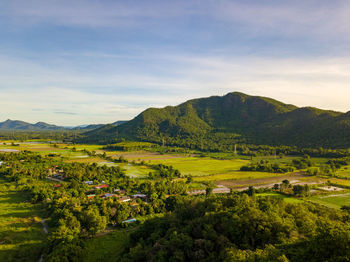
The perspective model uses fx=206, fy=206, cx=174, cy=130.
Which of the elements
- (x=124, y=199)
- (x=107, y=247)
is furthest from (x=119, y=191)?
(x=107, y=247)

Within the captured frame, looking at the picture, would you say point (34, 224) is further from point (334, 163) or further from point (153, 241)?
point (334, 163)

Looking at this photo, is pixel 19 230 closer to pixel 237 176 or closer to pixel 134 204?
pixel 134 204

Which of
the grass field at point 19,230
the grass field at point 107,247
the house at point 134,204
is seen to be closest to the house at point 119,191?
the house at point 134,204

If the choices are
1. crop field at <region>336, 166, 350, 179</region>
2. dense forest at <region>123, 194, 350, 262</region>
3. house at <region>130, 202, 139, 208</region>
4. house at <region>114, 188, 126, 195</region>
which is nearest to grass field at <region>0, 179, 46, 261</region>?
dense forest at <region>123, 194, 350, 262</region>

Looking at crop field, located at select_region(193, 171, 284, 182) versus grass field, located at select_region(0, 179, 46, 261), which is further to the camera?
crop field, located at select_region(193, 171, 284, 182)

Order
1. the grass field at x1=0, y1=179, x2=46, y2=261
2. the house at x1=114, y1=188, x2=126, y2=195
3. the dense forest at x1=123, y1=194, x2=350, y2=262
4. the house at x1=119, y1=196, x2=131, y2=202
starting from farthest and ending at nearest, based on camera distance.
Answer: the house at x1=114, y1=188, x2=126, y2=195, the house at x1=119, y1=196, x2=131, y2=202, the grass field at x1=0, y1=179, x2=46, y2=261, the dense forest at x1=123, y1=194, x2=350, y2=262

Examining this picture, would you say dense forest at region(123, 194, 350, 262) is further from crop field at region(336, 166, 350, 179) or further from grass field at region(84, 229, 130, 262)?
crop field at region(336, 166, 350, 179)

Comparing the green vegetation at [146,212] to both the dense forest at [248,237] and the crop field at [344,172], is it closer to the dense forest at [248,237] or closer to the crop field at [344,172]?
the dense forest at [248,237]
